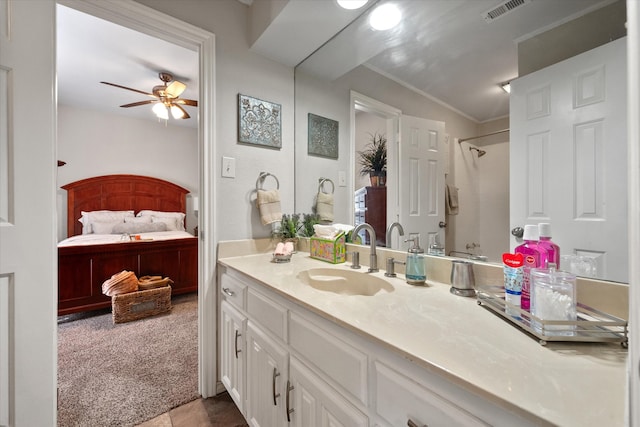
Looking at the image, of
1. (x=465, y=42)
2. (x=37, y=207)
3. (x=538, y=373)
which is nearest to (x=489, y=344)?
(x=538, y=373)

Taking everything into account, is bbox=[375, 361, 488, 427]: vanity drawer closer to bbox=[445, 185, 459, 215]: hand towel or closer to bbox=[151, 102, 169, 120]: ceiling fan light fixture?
bbox=[445, 185, 459, 215]: hand towel

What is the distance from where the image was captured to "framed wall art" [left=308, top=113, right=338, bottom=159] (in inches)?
68.6

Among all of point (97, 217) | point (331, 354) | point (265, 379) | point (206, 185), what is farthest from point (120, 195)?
point (331, 354)

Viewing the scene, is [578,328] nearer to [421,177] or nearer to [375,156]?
Answer: [421,177]

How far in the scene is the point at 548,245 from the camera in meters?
0.77

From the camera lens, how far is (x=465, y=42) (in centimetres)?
108

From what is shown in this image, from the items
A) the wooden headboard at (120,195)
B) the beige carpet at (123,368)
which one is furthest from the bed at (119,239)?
the beige carpet at (123,368)

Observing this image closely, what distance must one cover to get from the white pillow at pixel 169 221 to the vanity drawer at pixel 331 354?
394cm

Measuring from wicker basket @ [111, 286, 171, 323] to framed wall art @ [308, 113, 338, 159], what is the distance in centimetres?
220

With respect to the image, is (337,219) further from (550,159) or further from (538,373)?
(538,373)

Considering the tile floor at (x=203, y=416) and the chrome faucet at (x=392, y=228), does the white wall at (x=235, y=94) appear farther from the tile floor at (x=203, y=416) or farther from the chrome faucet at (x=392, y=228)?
the tile floor at (x=203, y=416)

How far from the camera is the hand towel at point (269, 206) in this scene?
165 centimetres

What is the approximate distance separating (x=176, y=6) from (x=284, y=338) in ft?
5.82

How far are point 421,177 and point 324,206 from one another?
0.73 meters
